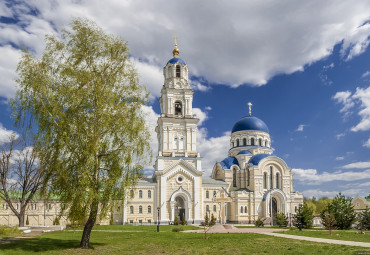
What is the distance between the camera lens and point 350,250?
14539 mm

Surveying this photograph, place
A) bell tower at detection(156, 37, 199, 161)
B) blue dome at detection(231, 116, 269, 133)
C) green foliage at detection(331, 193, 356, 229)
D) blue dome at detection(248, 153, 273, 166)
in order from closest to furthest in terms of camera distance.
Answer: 1. green foliage at detection(331, 193, 356, 229)
2. bell tower at detection(156, 37, 199, 161)
3. blue dome at detection(248, 153, 273, 166)
4. blue dome at detection(231, 116, 269, 133)

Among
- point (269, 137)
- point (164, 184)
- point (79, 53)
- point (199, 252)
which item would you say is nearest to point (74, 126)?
point (79, 53)

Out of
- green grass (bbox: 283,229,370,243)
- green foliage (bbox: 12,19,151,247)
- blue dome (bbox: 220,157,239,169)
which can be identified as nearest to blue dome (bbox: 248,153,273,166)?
blue dome (bbox: 220,157,239,169)

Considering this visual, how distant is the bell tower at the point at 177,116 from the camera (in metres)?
50.2

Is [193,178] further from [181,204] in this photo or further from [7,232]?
[7,232]

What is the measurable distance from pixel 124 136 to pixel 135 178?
→ 2.52m

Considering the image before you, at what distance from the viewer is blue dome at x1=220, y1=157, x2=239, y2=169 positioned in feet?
189

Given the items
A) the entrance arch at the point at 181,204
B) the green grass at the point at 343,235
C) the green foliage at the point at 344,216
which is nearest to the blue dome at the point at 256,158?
the entrance arch at the point at 181,204

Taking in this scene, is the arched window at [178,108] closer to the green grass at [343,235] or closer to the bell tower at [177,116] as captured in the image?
the bell tower at [177,116]

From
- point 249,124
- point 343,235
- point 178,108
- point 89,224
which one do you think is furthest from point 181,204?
point 89,224

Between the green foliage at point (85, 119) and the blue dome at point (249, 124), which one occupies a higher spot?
the blue dome at point (249, 124)

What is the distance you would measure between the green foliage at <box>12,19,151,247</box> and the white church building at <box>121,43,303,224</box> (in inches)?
1021

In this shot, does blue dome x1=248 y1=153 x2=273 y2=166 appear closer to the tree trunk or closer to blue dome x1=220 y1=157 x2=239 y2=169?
blue dome x1=220 y1=157 x2=239 y2=169

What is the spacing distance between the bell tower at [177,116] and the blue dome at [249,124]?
1374 cm
